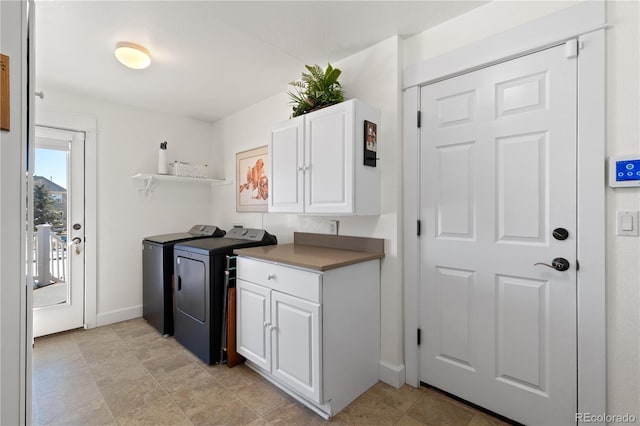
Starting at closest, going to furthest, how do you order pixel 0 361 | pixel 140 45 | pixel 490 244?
1. pixel 0 361
2. pixel 490 244
3. pixel 140 45

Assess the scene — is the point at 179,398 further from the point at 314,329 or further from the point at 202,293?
the point at 314,329

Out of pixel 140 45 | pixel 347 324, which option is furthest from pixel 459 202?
pixel 140 45

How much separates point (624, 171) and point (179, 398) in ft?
9.05

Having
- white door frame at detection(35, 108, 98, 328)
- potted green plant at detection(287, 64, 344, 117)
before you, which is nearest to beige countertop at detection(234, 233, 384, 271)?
potted green plant at detection(287, 64, 344, 117)

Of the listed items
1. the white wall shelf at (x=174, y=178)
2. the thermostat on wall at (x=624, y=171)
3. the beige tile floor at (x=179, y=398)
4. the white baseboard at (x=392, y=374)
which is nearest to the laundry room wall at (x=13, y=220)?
the beige tile floor at (x=179, y=398)

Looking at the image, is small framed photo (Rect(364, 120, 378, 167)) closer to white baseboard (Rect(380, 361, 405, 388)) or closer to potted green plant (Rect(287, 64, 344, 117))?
potted green plant (Rect(287, 64, 344, 117))

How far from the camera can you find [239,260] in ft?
7.47

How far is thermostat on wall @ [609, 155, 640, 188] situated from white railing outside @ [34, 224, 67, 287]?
14.1ft

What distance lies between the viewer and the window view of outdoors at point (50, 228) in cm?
290

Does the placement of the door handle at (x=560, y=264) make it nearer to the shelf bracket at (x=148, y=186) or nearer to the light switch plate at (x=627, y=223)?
the light switch plate at (x=627, y=223)

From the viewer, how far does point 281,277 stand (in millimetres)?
1928

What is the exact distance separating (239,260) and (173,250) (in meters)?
1.05

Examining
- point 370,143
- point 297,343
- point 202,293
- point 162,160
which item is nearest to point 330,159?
point 370,143

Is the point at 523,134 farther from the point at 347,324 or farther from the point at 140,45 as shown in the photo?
the point at 140,45
